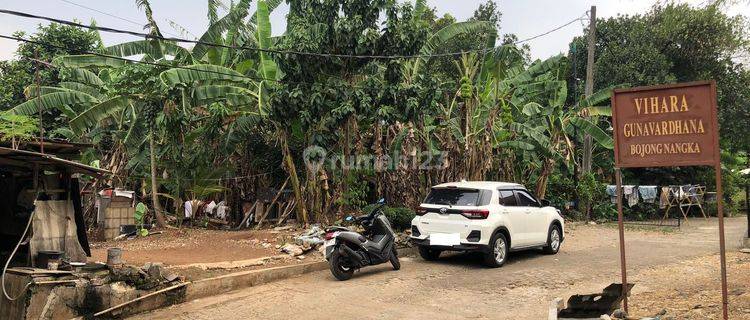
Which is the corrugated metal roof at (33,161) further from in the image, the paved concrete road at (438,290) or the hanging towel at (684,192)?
the hanging towel at (684,192)

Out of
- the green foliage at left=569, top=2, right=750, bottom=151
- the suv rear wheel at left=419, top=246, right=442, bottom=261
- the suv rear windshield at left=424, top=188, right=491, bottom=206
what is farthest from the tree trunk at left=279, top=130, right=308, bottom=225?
the green foliage at left=569, top=2, right=750, bottom=151

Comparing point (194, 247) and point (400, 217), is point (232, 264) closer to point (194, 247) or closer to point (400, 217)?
point (194, 247)

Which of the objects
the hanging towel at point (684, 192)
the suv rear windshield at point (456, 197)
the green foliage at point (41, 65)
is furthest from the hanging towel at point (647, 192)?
the green foliage at point (41, 65)

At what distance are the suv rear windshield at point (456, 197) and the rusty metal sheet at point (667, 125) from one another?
149 inches

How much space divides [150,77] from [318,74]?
14.5 feet

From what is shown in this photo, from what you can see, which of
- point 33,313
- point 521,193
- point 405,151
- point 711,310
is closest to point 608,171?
point 405,151

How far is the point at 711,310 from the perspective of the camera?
618 centimetres

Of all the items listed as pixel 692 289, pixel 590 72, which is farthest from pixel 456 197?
pixel 590 72

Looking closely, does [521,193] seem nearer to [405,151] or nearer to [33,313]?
[405,151]

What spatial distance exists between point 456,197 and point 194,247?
600cm

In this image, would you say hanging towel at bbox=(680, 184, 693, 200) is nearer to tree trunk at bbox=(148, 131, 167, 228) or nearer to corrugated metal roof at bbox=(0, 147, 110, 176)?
tree trunk at bbox=(148, 131, 167, 228)

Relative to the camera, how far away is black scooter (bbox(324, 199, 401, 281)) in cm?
880

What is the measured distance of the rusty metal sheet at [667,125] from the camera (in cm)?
556

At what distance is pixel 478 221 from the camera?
9406mm
